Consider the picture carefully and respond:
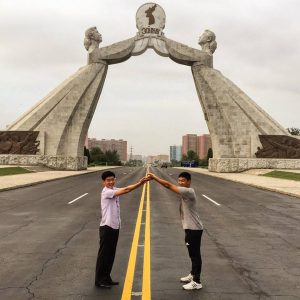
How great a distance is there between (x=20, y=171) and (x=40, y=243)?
31290 millimetres

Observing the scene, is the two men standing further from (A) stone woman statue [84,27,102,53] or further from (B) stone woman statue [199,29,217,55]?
(B) stone woman statue [199,29,217,55]

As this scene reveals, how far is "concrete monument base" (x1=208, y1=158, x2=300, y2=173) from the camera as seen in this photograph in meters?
44.4

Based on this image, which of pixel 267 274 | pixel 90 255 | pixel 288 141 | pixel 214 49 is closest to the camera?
pixel 267 274

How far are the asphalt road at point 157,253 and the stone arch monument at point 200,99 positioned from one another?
31.9m

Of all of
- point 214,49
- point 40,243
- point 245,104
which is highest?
point 214,49

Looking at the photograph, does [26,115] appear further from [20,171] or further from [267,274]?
[267,274]

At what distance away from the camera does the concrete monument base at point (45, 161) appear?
4481cm

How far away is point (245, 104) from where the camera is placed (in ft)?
156

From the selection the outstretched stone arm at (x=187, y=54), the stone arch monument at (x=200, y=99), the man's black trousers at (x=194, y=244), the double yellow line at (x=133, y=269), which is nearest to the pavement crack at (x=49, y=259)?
the double yellow line at (x=133, y=269)

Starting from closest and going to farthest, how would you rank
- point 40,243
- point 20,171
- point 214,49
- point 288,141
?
point 40,243, point 20,171, point 288,141, point 214,49

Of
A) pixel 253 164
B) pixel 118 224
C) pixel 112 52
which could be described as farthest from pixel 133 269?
pixel 112 52

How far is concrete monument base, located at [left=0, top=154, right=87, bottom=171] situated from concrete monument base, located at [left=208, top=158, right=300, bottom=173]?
16.7m

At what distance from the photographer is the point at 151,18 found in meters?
51.7

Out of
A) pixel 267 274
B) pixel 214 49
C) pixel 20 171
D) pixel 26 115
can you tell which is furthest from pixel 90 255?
pixel 214 49
